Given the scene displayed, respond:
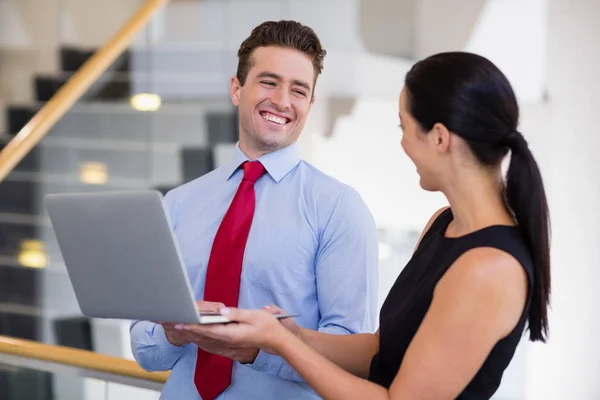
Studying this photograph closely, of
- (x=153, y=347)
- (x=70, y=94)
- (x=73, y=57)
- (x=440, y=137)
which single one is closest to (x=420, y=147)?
(x=440, y=137)

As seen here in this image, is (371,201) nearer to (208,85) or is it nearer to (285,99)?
(208,85)

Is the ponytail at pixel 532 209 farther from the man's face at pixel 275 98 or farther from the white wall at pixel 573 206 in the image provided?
the white wall at pixel 573 206

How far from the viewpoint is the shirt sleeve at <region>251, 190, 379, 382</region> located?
5.86 feet

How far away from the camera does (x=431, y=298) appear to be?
Answer: 1.48m

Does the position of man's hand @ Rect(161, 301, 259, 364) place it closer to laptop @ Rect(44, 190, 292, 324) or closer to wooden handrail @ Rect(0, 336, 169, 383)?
laptop @ Rect(44, 190, 292, 324)

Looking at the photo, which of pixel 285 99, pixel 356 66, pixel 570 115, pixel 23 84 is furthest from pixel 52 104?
pixel 285 99

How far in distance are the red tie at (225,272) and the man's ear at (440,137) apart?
56cm

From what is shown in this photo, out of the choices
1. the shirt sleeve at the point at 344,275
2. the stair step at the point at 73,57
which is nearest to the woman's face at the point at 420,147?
the shirt sleeve at the point at 344,275

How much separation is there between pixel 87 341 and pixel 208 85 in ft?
4.90

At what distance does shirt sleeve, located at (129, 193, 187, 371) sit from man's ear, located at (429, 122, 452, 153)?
75 centimetres

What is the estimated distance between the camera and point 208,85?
491 centimetres

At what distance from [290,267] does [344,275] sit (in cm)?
12

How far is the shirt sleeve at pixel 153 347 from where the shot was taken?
190cm

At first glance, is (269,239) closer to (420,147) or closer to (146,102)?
(420,147)
